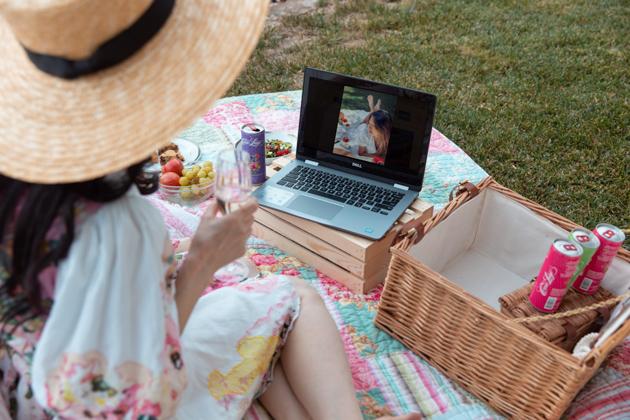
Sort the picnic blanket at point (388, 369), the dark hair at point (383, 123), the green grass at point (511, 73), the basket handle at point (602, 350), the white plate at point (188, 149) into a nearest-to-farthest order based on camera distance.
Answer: the basket handle at point (602, 350) < the picnic blanket at point (388, 369) < the dark hair at point (383, 123) < the white plate at point (188, 149) < the green grass at point (511, 73)

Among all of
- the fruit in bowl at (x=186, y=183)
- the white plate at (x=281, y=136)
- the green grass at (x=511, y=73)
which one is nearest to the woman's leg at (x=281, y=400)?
the fruit in bowl at (x=186, y=183)

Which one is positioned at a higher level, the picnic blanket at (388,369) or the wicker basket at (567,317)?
the wicker basket at (567,317)

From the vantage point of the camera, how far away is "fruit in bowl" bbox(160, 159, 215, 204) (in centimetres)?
190

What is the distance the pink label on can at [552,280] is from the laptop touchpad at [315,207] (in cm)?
63

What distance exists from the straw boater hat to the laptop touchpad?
0.81 meters

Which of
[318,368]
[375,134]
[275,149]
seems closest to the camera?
[318,368]

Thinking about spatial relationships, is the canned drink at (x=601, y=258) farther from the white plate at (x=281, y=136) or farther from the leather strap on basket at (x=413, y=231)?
the white plate at (x=281, y=136)

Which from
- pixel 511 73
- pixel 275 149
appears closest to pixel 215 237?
pixel 275 149

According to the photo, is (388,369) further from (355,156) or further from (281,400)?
(355,156)

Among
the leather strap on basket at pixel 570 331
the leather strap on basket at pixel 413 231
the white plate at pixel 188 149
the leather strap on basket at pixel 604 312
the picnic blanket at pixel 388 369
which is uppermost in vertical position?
the leather strap on basket at pixel 413 231

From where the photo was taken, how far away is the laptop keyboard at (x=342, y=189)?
161 centimetres

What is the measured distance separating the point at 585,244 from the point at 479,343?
360 millimetres

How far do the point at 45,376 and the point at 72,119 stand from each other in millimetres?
388

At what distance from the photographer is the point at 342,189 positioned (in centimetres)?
168
